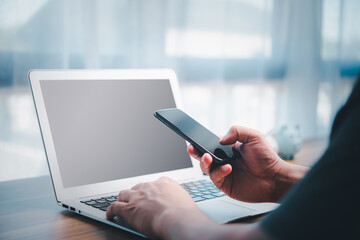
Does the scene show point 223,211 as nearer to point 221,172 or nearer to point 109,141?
point 221,172

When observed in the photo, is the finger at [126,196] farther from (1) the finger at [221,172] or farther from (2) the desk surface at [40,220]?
(1) the finger at [221,172]

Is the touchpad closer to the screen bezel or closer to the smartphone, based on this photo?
the smartphone

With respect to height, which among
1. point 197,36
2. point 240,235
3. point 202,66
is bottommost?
point 240,235

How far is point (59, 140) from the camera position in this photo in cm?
78

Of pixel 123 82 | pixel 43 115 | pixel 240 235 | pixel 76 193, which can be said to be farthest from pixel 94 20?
pixel 240 235

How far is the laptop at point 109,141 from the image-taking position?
740 millimetres

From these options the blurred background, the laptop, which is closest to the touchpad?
the laptop

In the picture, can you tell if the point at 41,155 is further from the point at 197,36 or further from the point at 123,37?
the point at 197,36

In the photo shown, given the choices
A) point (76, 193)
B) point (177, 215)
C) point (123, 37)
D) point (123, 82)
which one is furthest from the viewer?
point (123, 37)

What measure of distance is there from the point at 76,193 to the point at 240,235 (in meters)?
0.44

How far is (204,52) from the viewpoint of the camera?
1.61 m

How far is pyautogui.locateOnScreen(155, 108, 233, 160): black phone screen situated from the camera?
2.36 feet

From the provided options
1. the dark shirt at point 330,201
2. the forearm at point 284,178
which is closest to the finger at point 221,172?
the forearm at point 284,178

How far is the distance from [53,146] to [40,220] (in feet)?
0.53
